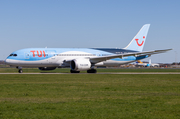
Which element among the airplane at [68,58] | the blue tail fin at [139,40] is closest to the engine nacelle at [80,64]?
the airplane at [68,58]

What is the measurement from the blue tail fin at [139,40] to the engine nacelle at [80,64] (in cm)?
1316

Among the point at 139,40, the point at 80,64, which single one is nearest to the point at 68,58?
the point at 80,64

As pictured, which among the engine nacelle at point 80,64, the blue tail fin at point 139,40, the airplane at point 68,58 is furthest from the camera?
the blue tail fin at point 139,40

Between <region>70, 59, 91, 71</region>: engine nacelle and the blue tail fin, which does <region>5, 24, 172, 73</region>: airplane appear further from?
the blue tail fin

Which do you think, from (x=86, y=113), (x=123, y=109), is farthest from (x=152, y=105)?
(x=86, y=113)

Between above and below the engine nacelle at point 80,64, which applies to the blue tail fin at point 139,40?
above

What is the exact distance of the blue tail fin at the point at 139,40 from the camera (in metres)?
52.9

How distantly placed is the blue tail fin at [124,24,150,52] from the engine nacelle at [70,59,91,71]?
13.2 metres

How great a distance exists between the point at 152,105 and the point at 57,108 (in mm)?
4052

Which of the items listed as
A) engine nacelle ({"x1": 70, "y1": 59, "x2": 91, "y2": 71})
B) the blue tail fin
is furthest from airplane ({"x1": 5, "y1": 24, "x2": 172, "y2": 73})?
the blue tail fin

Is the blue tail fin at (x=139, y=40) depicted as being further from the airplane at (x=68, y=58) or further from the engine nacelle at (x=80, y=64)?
the engine nacelle at (x=80, y=64)

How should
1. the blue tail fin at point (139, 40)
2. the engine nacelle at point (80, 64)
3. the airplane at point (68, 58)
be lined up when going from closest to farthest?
the engine nacelle at point (80, 64)
the airplane at point (68, 58)
the blue tail fin at point (139, 40)

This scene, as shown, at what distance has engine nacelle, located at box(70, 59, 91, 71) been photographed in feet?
136

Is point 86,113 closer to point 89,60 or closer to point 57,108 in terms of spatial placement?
point 57,108
